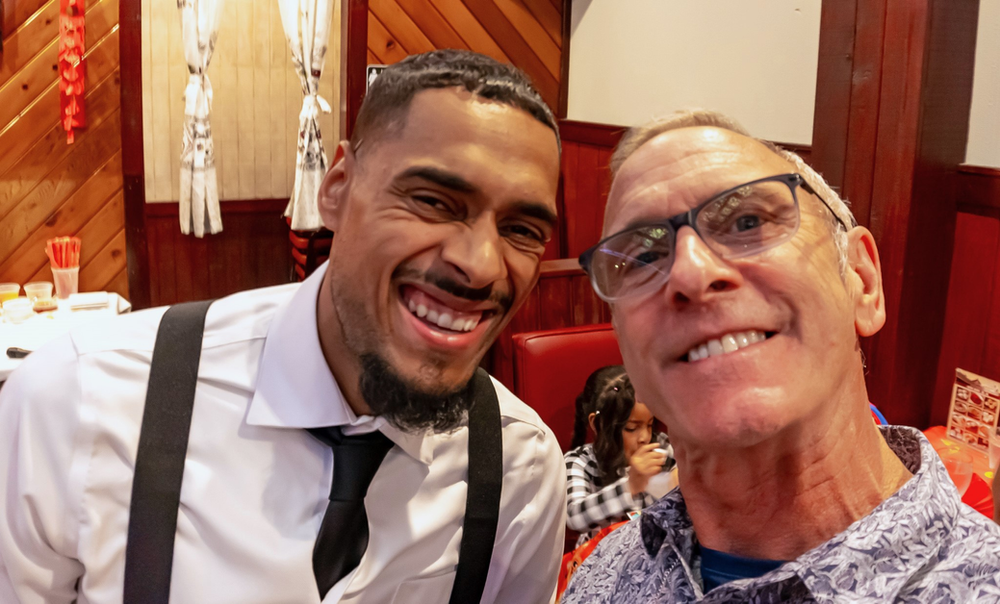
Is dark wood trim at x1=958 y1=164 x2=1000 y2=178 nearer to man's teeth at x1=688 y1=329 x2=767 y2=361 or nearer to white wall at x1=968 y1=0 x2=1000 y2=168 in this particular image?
white wall at x1=968 y1=0 x2=1000 y2=168

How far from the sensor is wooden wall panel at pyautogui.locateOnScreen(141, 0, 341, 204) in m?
5.17

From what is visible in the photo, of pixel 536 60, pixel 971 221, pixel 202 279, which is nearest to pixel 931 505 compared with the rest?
pixel 971 221

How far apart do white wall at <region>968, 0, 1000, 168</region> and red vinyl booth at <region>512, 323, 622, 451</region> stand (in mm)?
1367

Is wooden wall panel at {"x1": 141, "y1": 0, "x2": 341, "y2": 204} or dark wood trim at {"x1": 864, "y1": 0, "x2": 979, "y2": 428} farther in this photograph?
wooden wall panel at {"x1": 141, "y1": 0, "x2": 341, "y2": 204}

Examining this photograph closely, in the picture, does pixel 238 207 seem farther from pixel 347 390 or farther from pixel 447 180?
pixel 447 180

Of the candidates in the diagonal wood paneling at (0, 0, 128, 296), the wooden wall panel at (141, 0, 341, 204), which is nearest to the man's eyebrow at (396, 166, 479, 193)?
the diagonal wood paneling at (0, 0, 128, 296)

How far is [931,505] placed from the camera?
933mm

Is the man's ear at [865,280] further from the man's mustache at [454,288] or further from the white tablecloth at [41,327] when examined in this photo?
the white tablecloth at [41,327]

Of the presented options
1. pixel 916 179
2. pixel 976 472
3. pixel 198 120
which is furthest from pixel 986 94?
pixel 198 120

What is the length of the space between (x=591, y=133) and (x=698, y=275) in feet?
13.4

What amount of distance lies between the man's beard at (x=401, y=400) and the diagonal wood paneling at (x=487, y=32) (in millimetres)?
4288

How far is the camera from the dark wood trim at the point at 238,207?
5249 mm

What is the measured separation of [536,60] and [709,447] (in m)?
4.72

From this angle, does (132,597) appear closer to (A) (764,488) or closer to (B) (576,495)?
(A) (764,488)
